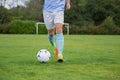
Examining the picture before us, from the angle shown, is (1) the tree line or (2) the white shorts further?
(1) the tree line

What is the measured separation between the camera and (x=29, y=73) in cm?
566

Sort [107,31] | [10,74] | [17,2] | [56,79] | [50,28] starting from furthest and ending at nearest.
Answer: [17,2] → [107,31] → [50,28] → [10,74] → [56,79]

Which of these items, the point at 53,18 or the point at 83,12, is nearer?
the point at 53,18

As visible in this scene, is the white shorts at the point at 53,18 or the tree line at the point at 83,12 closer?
the white shorts at the point at 53,18

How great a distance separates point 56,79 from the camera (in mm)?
5051

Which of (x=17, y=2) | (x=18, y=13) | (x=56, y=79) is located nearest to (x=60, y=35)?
(x=56, y=79)

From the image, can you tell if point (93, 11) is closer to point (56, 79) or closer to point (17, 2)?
point (17, 2)

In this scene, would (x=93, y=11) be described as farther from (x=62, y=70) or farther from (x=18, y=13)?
(x=62, y=70)

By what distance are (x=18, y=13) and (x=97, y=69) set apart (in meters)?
64.4

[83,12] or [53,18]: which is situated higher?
[83,12]

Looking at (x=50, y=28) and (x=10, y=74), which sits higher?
(x=50, y=28)

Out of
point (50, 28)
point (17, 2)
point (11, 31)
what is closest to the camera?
point (50, 28)

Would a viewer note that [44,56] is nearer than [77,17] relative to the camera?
Yes

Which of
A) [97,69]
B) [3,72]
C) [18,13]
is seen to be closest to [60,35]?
[97,69]
